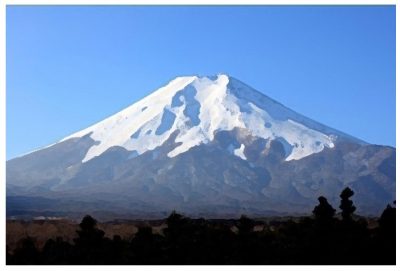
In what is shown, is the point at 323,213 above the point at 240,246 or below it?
above

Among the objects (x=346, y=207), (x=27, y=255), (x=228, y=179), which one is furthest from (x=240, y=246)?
(x=228, y=179)

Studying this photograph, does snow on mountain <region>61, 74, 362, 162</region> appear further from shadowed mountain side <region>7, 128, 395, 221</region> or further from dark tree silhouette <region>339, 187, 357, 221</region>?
dark tree silhouette <region>339, 187, 357, 221</region>

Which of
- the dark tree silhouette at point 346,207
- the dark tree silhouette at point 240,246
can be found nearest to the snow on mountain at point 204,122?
the dark tree silhouette at point 346,207

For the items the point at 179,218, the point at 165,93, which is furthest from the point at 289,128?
the point at 179,218

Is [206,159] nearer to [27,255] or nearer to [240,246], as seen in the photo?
[240,246]

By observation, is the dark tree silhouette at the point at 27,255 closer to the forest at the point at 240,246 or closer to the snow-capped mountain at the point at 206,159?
the forest at the point at 240,246

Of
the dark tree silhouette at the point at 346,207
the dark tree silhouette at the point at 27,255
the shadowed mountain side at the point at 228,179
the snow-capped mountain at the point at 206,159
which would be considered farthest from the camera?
the snow-capped mountain at the point at 206,159
